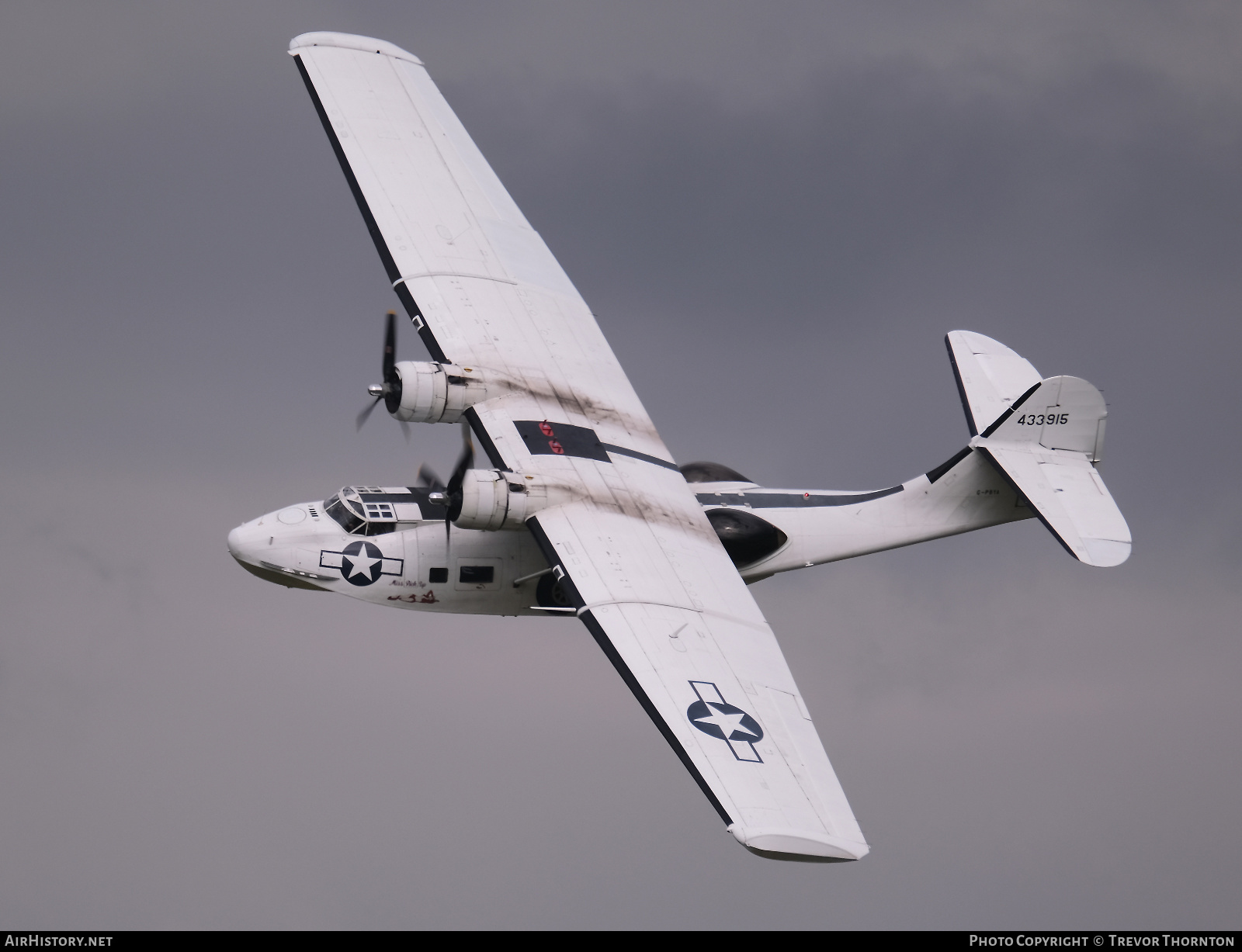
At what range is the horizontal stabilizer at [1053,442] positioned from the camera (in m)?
44.9

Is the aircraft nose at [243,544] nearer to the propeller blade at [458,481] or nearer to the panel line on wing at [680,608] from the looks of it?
the propeller blade at [458,481]

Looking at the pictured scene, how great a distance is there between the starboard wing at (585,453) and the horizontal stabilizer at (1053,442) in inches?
304

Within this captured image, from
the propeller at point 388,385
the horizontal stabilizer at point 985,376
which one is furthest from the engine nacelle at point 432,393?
the horizontal stabilizer at point 985,376

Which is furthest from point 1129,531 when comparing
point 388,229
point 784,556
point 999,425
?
point 388,229

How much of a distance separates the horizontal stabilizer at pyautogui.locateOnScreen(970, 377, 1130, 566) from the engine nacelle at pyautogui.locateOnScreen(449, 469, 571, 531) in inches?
436

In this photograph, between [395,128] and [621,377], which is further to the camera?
[395,128]

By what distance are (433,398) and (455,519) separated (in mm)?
4054

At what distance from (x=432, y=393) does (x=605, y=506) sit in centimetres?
504

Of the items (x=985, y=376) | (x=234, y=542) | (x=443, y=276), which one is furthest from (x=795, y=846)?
(x=443, y=276)

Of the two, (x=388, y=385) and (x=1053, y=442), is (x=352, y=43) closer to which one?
(x=388, y=385)

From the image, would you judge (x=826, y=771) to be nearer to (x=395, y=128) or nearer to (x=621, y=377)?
(x=621, y=377)

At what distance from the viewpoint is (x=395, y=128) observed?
51.6 meters

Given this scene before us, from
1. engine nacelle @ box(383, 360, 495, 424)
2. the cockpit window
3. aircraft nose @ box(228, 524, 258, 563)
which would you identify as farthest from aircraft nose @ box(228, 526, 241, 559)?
engine nacelle @ box(383, 360, 495, 424)
